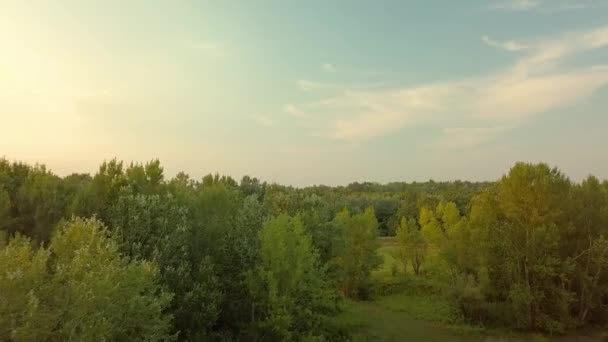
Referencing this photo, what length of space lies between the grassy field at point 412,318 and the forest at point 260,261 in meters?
0.31

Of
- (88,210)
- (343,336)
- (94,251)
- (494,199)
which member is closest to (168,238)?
(88,210)

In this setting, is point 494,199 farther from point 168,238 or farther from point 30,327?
point 30,327

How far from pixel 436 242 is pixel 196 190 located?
36862 millimetres

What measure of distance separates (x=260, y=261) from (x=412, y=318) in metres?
29.0

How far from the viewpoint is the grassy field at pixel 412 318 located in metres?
47.5

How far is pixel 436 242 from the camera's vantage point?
210 feet

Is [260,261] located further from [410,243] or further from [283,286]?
[410,243]

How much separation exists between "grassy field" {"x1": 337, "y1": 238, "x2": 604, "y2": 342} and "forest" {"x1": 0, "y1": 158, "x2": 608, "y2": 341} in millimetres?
309

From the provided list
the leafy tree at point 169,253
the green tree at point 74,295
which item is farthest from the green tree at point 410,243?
the green tree at point 74,295

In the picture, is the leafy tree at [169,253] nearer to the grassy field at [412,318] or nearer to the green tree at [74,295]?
the green tree at [74,295]

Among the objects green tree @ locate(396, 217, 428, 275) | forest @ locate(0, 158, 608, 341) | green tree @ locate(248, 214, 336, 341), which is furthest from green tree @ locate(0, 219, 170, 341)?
green tree @ locate(396, 217, 428, 275)

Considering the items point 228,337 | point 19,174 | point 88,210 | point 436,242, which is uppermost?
point 19,174

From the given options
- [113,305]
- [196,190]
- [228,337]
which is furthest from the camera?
[196,190]

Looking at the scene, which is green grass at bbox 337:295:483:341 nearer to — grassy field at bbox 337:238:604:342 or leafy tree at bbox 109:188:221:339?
grassy field at bbox 337:238:604:342
